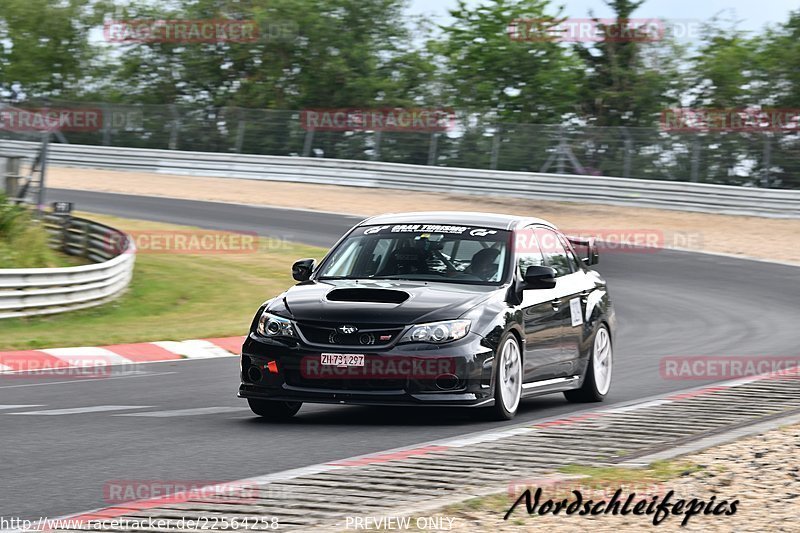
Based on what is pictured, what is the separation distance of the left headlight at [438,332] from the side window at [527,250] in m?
1.23

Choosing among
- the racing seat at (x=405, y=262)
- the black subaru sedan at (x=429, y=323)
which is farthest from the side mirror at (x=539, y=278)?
the racing seat at (x=405, y=262)

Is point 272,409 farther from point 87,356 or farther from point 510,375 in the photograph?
point 87,356

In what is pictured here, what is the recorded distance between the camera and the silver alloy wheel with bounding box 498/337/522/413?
924 cm

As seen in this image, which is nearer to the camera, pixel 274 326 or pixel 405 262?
pixel 274 326

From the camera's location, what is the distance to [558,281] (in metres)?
10.7

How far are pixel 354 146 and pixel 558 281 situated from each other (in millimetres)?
31935

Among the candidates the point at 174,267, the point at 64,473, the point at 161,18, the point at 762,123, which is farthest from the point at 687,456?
the point at 161,18

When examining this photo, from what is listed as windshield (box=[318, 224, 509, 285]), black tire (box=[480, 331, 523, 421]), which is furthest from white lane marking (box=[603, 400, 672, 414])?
windshield (box=[318, 224, 509, 285])

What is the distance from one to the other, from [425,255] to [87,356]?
6.07 meters

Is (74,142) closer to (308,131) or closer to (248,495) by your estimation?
(308,131)

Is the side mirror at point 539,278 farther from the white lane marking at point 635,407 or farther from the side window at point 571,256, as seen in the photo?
the side window at point 571,256

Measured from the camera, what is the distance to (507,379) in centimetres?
939

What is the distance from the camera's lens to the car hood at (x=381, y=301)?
29.2 feet

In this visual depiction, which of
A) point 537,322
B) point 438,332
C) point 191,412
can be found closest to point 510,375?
point 537,322
